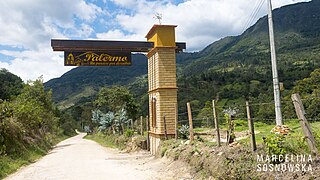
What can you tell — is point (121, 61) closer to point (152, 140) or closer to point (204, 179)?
point (152, 140)

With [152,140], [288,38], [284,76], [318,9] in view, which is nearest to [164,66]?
[152,140]

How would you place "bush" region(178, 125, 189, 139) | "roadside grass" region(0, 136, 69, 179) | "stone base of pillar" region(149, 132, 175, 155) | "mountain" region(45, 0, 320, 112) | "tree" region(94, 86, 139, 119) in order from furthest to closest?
1. "mountain" region(45, 0, 320, 112)
2. "tree" region(94, 86, 139, 119)
3. "stone base of pillar" region(149, 132, 175, 155)
4. "bush" region(178, 125, 189, 139)
5. "roadside grass" region(0, 136, 69, 179)

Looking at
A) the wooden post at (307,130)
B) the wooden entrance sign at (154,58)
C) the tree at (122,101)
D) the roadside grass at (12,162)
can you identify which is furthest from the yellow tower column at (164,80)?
the tree at (122,101)

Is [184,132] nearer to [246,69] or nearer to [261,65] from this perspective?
[246,69]

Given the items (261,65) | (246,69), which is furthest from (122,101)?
(261,65)

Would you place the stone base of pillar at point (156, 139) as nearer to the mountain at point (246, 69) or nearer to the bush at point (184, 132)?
the bush at point (184, 132)

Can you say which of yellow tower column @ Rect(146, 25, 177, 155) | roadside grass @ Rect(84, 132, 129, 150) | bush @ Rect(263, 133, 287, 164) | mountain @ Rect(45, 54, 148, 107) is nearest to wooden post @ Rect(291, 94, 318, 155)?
bush @ Rect(263, 133, 287, 164)

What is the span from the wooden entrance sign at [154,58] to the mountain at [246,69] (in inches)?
80.0

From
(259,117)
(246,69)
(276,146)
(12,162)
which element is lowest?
(12,162)

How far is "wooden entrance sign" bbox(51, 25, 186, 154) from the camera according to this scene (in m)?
13.5

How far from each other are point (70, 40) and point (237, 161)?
33.7 ft

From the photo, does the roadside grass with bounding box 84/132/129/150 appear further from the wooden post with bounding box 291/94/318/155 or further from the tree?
the wooden post with bounding box 291/94/318/155

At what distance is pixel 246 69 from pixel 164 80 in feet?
214

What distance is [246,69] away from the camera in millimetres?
75188
